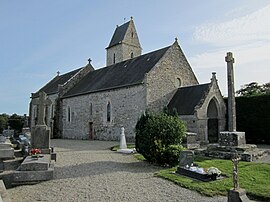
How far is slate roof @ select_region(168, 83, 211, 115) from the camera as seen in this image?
66.6ft

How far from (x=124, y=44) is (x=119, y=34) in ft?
10.2

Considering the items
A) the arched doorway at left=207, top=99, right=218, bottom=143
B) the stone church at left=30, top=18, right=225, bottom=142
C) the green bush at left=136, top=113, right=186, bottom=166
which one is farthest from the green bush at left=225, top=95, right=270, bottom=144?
the green bush at left=136, top=113, right=186, bottom=166

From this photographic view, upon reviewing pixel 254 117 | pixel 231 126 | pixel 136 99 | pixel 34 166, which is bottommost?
pixel 34 166

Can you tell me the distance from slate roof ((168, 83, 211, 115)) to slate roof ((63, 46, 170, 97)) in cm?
363

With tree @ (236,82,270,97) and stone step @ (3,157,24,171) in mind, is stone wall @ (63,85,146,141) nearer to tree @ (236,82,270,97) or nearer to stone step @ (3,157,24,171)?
stone step @ (3,157,24,171)

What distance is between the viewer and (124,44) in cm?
3888

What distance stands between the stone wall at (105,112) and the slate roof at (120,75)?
62 cm

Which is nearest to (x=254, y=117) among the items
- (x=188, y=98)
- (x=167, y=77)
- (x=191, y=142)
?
(x=188, y=98)

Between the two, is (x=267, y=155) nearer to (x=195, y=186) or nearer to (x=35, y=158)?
(x=195, y=186)

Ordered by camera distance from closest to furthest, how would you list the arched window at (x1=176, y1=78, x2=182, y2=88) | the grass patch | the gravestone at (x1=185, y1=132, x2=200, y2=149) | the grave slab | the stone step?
the grass patch < the grave slab < the stone step < the gravestone at (x1=185, y1=132, x2=200, y2=149) < the arched window at (x1=176, y1=78, x2=182, y2=88)

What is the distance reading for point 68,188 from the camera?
6.77 meters

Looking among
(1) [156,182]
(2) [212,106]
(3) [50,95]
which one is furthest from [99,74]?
(1) [156,182]

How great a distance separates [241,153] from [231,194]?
7.04 meters

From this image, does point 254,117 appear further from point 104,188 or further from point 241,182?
point 104,188
